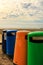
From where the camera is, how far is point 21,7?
181 centimetres

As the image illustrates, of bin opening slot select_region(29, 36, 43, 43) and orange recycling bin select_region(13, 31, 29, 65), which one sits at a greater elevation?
bin opening slot select_region(29, 36, 43, 43)

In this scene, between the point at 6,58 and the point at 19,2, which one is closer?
the point at 6,58

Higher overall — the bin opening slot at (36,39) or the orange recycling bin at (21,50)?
the bin opening slot at (36,39)

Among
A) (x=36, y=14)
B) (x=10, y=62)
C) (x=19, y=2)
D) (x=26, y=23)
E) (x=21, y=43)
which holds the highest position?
(x=19, y=2)

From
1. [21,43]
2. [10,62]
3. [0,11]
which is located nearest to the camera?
[21,43]

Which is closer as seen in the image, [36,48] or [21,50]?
[36,48]

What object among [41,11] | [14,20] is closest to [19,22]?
[14,20]

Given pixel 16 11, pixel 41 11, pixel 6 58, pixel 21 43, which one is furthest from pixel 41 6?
pixel 21 43

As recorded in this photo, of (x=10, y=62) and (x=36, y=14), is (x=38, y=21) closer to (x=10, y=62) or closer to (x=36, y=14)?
(x=36, y=14)

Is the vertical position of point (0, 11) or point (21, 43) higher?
point (0, 11)

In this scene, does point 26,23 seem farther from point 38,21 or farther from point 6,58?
point 6,58

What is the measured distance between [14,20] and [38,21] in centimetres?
30

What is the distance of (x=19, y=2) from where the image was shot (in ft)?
5.97

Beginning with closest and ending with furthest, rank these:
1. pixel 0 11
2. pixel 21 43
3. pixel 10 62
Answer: pixel 21 43 → pixel 10 62 → pixel 0 11
